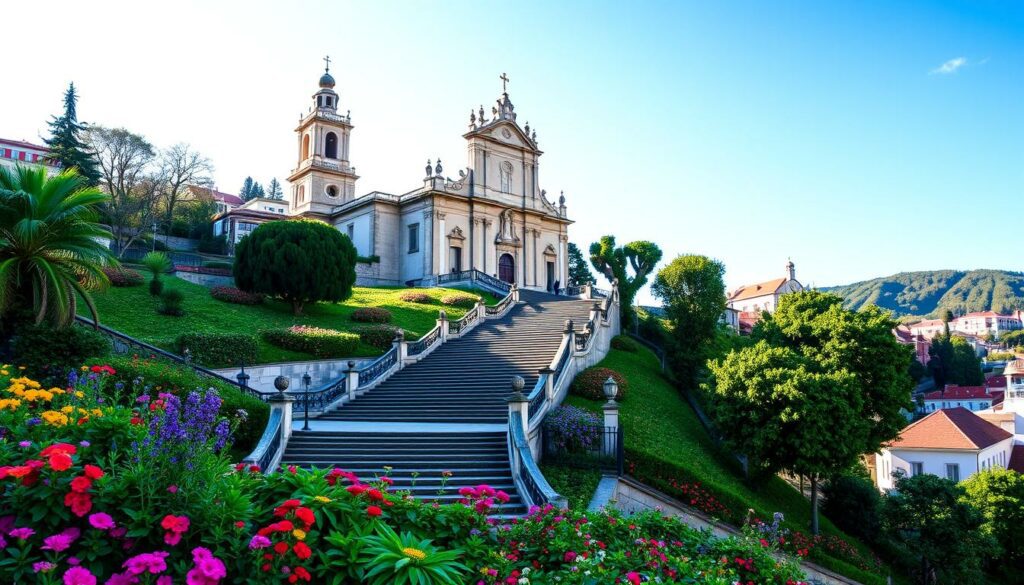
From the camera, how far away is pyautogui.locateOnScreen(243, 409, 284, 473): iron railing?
40.3 feet

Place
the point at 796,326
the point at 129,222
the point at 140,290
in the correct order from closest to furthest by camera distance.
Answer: the point at 796,326 < the point at 140,290 < the point at 129,222

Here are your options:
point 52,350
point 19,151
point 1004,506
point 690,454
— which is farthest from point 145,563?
point 19,151

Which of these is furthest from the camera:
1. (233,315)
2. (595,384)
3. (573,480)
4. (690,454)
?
(233,315)

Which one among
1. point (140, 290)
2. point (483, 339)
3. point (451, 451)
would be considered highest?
point (140, 290)

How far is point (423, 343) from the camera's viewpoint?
2350cm

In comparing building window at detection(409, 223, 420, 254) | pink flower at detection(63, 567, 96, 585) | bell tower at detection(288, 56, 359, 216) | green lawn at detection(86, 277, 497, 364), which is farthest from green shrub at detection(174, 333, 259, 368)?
Result: bell tower at detection(288, 56, 359, 216)

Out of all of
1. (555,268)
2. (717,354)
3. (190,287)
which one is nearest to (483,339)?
(717,354)

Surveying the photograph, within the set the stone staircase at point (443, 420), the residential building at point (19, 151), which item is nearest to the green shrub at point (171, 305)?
the stone staircase at point (443, 420)

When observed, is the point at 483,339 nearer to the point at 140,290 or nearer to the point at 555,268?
the point at 140,290

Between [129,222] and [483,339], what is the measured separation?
114ft

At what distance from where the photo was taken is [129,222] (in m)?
47.7

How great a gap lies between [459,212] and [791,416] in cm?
3022

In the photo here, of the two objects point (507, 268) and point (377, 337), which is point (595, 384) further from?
point (507, 268)

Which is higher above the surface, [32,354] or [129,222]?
[129,222]
